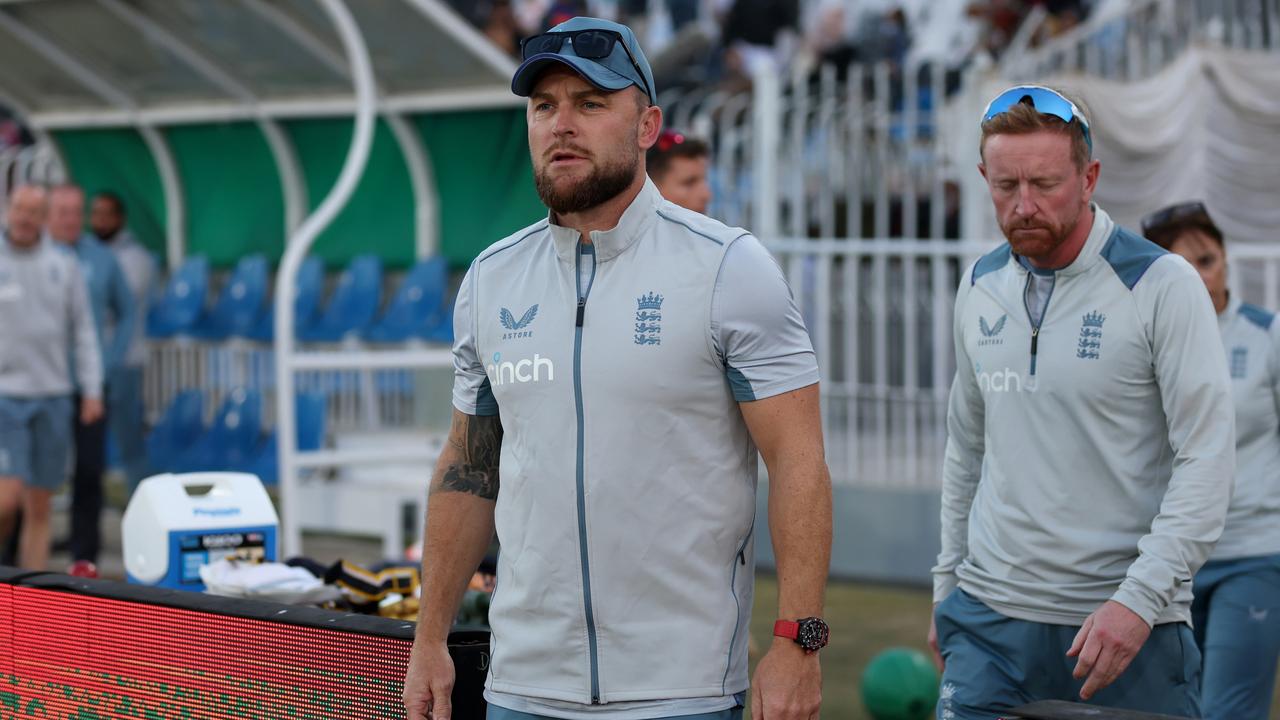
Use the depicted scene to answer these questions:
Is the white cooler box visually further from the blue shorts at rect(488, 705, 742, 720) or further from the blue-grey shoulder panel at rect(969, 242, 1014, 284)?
the blue-grey shoulder panel at rect(969, 242, 1014, 284)

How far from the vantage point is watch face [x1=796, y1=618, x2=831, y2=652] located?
9.26 feet

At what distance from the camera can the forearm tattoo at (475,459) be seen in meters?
3.28

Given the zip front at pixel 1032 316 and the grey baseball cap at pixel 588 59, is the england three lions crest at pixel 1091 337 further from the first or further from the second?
the grey baseball cap at pixel 588 59

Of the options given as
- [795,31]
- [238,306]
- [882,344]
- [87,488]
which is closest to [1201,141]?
[882,344]

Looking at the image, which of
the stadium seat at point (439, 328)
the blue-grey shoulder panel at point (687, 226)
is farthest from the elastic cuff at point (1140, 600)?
the stadium seat at point (439, 328)

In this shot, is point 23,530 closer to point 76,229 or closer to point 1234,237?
point 76,229

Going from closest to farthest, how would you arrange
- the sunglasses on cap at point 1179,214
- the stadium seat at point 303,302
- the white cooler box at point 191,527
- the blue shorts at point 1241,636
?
the blue shorts at point 1241,636, the sunglasses on cap at point 1179,214, the white cooler box at point 191,527, the stadium seat at point 303,302

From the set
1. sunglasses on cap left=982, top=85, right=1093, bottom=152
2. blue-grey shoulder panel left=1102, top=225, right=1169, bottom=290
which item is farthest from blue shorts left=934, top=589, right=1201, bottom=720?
sunglasses on cap left=982, top=85, right=1093, bottom=152

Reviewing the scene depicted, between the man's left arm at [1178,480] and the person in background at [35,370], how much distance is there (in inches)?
265

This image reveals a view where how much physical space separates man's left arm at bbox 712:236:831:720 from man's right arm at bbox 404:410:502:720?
0.59m

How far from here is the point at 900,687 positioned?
6.30 meters

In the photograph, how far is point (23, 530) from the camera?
30.0ft

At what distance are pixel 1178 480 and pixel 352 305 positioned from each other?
9.08 meters

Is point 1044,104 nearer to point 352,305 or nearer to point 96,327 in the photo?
point 96,327
